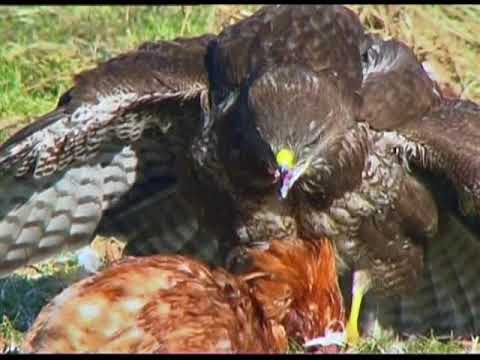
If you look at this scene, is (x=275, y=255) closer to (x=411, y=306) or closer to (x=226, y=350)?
(x=226, y=350)

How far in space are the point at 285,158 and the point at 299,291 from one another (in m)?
0.67

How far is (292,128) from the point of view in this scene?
8375 millimetres

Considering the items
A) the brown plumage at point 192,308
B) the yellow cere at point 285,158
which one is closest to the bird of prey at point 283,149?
the yellow cere at point 285,158

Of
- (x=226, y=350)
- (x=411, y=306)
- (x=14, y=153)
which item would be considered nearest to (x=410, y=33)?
(x=411, y=306)

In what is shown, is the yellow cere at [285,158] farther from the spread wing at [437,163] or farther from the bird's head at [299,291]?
the spread wing at [437,163]

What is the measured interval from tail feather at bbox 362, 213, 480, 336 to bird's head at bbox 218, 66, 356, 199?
78cm

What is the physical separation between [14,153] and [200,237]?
125cm

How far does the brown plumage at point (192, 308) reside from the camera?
7.23 meters

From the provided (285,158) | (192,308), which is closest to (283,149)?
(285,158)

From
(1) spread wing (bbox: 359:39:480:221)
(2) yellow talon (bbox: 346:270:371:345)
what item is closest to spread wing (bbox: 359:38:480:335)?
(1) spread wing (bbox: 359:39:480:221)

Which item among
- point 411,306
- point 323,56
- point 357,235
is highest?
point 323,56

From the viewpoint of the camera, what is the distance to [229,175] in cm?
868

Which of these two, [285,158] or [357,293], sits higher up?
[285,158]

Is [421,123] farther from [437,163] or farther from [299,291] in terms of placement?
[299,291]
